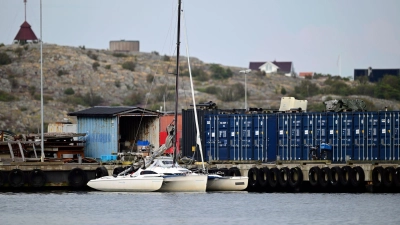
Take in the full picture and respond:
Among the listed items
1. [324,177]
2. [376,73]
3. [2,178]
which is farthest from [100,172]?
[376,73]

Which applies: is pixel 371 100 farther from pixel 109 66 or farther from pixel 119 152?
pixel 119 152

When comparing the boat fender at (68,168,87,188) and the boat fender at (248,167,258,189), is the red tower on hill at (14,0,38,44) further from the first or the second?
the boat fender at (248,167,258,189)

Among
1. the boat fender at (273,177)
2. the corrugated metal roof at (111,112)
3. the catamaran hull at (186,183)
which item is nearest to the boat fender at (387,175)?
the boat fender at (273,177)

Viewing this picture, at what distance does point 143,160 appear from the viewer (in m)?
71.2

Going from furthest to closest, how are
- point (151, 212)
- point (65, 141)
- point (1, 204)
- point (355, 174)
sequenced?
point (65, 141), point (355, 174), point (1, 204), point (151, 212)

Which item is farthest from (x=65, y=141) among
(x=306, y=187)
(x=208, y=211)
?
(x=208, y=211)

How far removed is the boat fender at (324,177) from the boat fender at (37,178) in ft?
62.1

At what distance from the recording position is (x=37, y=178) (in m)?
74.8

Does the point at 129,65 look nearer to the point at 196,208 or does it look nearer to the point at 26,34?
the point at 26,34

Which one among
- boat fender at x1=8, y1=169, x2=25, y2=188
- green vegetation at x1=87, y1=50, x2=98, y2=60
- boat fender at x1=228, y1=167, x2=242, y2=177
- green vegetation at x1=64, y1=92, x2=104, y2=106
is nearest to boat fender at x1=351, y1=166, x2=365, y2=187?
boat fender at x1=228, y1=167, x2=242, y2=177

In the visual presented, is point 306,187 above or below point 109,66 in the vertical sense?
below

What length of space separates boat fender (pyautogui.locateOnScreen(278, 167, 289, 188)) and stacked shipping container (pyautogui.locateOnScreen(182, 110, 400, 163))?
4614 mm

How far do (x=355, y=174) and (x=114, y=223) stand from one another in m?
20.0

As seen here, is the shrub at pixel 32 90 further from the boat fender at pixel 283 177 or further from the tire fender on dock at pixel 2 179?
the boat fender at pixel 283 177
